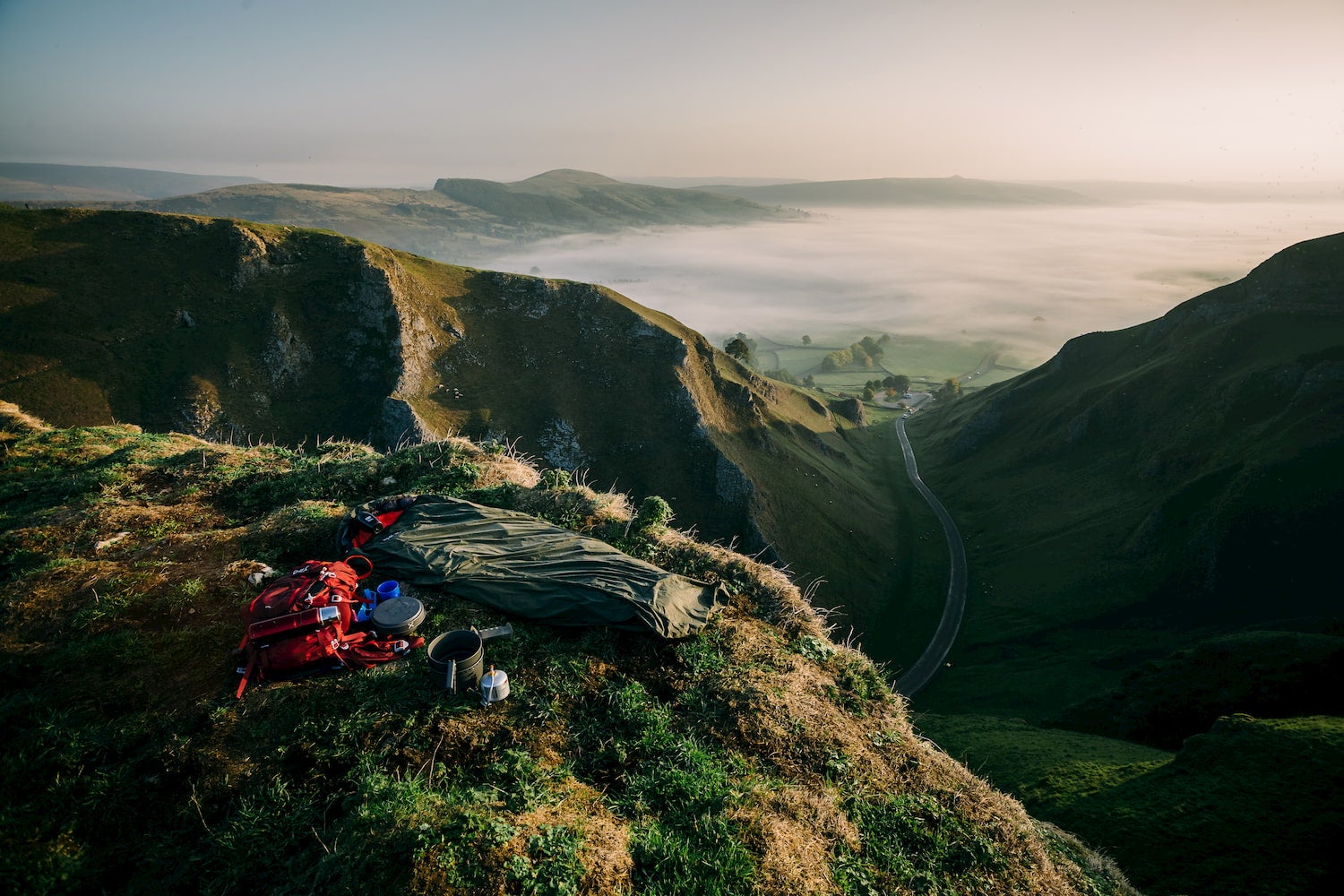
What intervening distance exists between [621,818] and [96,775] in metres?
6.66

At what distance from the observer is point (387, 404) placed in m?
68.5

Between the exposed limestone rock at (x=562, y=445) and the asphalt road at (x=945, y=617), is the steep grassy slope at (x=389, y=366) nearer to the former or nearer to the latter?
the exposed limestone rock at (x=562, y=445)

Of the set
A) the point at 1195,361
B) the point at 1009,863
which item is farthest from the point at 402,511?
the point at 1195,361

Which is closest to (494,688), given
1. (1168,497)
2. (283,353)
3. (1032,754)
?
(1032,754)

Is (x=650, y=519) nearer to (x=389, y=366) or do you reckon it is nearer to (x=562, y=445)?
(x=562, y=445)

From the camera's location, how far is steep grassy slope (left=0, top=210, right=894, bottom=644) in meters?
60.3

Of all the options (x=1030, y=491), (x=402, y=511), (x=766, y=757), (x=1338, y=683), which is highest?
(x=402, y=511)

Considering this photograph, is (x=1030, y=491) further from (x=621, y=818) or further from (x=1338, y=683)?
(x=621, y=818)

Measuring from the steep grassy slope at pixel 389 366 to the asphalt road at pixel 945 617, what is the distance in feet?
28.2

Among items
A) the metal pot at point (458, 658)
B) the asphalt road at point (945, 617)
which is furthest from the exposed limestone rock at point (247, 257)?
the asphalt road at point (945, 617)

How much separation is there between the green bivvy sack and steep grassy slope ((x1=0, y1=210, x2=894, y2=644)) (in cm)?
4698

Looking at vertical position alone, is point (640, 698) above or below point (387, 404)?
above

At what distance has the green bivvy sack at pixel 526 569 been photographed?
1021 cm

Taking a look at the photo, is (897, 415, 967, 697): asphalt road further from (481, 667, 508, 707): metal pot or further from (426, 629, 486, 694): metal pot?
(426, 629, 486, 694): metal pot
